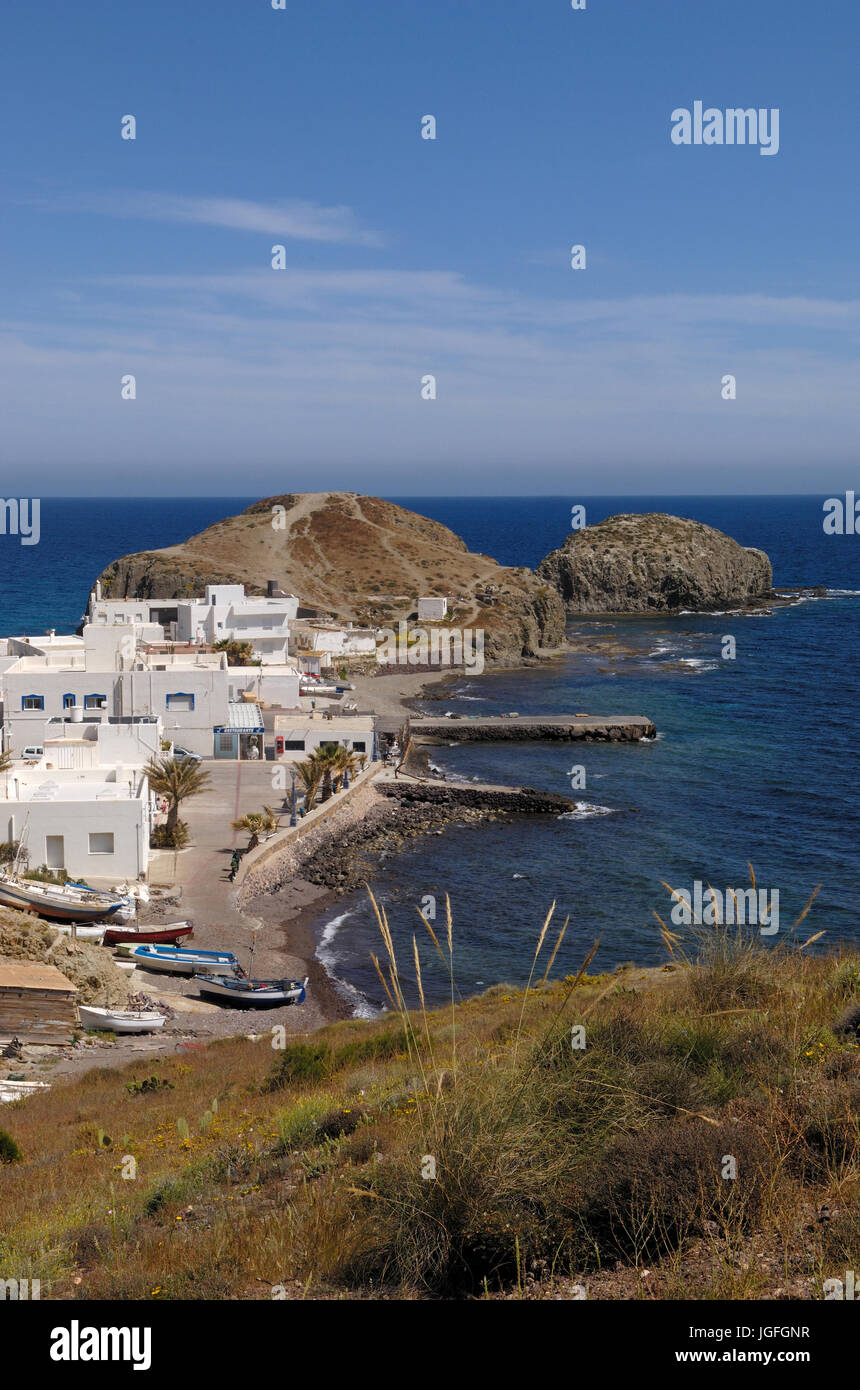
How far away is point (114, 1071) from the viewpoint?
786 inches

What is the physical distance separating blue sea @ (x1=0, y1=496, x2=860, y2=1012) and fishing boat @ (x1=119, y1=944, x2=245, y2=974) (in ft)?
11.6

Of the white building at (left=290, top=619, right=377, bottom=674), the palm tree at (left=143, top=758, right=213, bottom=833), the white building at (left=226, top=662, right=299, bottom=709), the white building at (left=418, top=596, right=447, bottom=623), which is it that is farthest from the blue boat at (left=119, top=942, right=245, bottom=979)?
the white building at (left=418, top=596, right=447, bottom=623)

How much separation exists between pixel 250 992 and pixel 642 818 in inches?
907

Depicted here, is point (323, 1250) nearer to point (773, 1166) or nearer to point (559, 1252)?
point (559, 1252)

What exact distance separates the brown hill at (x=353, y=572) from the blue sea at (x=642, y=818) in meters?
7.21

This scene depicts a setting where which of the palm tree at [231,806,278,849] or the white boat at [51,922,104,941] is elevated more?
the palm tree at [231,806,278,849]

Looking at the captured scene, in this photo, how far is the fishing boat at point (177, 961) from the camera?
28.3m

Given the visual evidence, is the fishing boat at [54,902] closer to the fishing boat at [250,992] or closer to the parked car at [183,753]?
the fishing boat at [250,992]

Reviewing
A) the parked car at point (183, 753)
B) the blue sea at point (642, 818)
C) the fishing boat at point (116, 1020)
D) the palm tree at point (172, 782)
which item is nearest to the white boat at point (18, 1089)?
the fishing boat at point (116, 1020)

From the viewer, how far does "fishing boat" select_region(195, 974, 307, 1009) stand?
2686cm

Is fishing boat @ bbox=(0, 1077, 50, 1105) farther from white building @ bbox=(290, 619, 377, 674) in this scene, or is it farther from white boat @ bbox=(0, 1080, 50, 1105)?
white building @ bbox=(290, 619, 377, 674)

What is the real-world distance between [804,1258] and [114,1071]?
52.3ft

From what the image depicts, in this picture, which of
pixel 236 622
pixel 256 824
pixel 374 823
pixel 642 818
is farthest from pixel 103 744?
pixel 236 622
